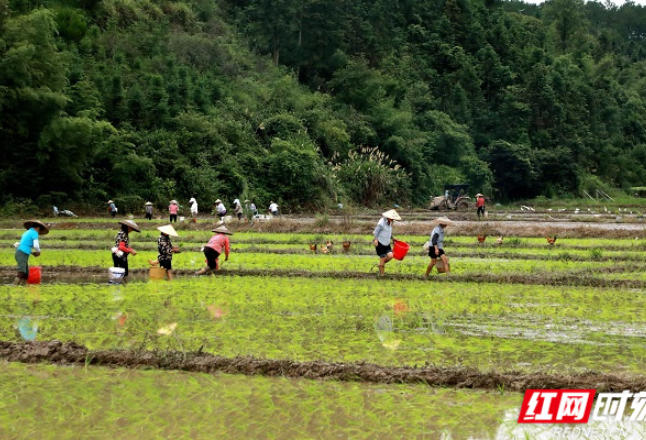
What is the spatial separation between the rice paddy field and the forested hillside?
17.8 metres

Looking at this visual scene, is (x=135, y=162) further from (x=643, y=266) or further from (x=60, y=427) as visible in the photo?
(x=60, y=427)

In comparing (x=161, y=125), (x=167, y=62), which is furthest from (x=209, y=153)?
(x=167, y=62)

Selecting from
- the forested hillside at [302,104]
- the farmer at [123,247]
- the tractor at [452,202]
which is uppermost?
the forested hillside at [302,104]

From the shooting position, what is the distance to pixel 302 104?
43.9 m

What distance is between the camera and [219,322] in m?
8.80

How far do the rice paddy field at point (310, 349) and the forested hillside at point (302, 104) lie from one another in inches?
700

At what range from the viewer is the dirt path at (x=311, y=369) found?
584 cm

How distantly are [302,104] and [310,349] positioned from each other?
124 feet

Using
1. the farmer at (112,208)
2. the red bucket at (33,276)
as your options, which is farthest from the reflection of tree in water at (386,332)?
the farmer at (112,208)

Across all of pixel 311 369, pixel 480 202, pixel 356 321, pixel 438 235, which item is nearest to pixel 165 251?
pixel 438 235

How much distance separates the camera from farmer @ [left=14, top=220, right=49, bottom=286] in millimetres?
11867

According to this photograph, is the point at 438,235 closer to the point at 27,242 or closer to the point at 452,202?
the point at 27,242

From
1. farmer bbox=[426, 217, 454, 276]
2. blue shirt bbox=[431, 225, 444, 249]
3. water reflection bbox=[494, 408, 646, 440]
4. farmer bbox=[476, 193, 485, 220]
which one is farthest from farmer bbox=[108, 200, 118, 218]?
water reflection bbox=[494, 408, 646, 440]

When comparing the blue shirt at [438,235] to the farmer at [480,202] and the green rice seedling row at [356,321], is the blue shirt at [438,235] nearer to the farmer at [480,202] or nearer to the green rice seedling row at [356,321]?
the green rice seedling row at [356,321]
